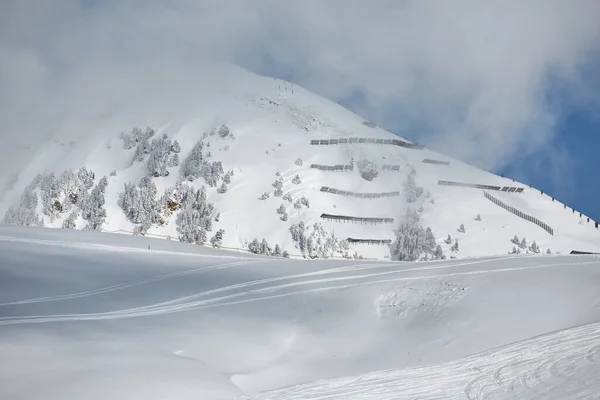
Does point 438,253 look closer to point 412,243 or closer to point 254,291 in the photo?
point 412,243

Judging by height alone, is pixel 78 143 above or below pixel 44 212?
above

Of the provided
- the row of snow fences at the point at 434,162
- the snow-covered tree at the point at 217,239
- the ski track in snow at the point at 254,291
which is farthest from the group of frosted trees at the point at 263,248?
the ski track in snow at the point at 254,291

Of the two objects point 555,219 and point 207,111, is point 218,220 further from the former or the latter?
point 555,219

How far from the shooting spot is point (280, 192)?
89562 millimetres

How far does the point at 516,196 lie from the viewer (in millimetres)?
99938

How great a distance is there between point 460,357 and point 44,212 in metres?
83.6

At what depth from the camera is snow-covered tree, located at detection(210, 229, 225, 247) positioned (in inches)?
3046

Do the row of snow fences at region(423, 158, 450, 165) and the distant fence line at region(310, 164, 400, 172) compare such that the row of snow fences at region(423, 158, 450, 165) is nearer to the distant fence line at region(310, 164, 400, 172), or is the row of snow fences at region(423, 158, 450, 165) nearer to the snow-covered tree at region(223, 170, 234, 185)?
the distant fence line at region(310, 164, 400, 172)

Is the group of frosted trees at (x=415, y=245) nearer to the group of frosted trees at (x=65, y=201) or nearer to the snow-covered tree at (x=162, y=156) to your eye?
the snow-covered tree at (x=162, y=156)

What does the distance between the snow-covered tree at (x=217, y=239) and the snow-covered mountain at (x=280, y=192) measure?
23 centimetres

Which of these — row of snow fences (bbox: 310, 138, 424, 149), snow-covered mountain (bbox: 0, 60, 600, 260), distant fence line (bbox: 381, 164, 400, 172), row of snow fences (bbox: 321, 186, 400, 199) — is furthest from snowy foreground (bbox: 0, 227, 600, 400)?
row of snow fences (bbox: 310, 138, 424, 149)

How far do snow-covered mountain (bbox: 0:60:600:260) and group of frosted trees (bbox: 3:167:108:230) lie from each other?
21 centimetres

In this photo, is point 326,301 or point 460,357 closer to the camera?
point 460,357

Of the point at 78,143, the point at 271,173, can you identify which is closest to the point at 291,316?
the point at 271,173
